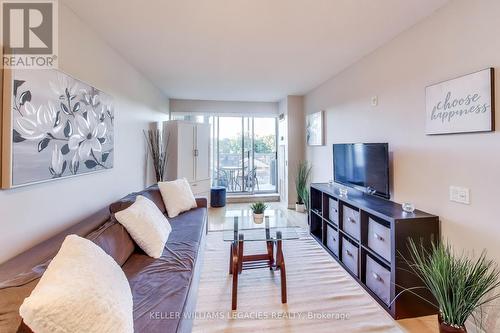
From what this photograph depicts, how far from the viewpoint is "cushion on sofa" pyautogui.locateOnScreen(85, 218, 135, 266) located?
60.1 inches

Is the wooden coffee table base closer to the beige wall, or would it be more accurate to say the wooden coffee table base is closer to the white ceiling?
the beige wall

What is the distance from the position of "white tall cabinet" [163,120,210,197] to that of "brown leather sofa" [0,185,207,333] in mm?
2289

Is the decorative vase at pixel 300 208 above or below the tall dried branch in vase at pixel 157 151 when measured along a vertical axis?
below

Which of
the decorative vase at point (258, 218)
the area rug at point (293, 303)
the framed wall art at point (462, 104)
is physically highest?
the framed wall art at point (462, 104)

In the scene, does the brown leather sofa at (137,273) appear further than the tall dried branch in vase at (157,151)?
No

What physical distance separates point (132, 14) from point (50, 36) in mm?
630

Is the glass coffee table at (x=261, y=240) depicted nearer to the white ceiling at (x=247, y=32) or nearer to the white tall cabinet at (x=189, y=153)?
the white ceiling at (x=247, y=32)

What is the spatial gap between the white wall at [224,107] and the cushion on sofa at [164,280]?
3.74 meters

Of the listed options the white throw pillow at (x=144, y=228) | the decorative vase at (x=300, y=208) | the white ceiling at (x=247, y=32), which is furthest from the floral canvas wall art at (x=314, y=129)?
the white throw pillow at (x=144, y=228)

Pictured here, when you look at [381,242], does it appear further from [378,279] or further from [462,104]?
[462,104]

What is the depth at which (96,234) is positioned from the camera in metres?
1.54

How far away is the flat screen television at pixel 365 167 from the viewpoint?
233 centimetres

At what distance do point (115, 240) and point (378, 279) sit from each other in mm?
2112

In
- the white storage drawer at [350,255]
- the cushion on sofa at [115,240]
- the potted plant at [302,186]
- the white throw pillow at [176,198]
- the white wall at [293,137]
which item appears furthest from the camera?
the white wall at [293,137]
